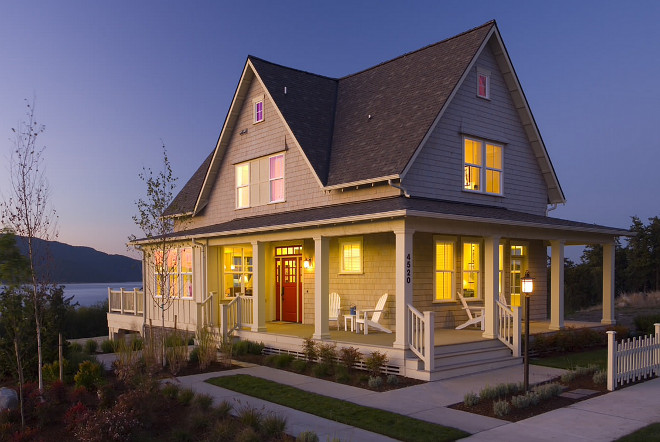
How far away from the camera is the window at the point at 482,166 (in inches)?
626

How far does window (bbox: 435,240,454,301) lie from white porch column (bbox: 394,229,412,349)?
3900 mm

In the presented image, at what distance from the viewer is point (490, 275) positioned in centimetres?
1338

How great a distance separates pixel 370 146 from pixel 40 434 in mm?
10574

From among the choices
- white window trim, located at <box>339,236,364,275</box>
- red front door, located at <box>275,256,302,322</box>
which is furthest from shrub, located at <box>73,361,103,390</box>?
red front door, located at <box>275,256,302,322</box>

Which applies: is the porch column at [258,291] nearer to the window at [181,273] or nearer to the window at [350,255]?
the window at [350,255]

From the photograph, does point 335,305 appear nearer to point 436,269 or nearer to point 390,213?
point 436,269

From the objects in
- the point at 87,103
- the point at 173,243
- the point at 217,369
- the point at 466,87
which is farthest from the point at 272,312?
the point at 87,103

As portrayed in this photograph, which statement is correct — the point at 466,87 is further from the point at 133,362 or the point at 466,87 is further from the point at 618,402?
the point at 133,362

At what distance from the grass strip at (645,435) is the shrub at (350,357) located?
5690 millimetres

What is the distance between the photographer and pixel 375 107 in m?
17.2

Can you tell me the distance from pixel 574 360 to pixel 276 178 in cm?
1020

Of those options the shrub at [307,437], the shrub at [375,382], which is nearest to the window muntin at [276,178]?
the shrub at [375,382]

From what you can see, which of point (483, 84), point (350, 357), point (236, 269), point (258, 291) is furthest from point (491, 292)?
point (236, 269)

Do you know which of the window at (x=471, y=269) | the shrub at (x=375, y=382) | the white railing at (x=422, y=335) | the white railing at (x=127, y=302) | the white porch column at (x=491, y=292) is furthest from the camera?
the white railing at (x=127, y=302)
